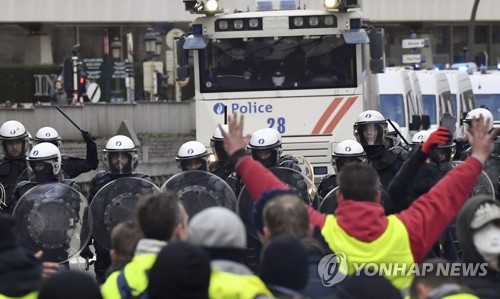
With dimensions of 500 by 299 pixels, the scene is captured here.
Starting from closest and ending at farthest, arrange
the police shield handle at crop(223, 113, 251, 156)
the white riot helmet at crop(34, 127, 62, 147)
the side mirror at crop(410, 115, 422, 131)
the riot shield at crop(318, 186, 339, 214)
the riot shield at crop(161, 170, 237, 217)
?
the police shield handle at crop(223, 113, 251, 156) → the riot shield at crop(318, 186, 339, 214) → the riot shield at crop(161, 170, 237, 217) → the white riot helmet at crop(34, 127, 62, 147) → the side mirror at crop(410, 115, 422, 131)

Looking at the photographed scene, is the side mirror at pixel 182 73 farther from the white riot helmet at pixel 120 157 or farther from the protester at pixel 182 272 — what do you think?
the protester at pixel 182 272

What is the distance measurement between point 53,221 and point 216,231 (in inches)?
201

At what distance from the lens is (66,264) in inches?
437

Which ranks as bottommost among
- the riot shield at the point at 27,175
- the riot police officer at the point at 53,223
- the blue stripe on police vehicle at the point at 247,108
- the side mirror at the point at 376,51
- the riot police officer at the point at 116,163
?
the riot police officer at the point at 53,223

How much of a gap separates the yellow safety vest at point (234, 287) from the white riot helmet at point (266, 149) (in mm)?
6831

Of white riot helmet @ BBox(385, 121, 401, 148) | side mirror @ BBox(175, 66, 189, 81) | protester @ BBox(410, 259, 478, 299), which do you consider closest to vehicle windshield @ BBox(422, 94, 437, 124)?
side mirror @ BBox(175, 66, 189, 81)

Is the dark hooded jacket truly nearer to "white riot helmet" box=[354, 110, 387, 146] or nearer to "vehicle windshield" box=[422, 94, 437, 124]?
"white riot helmet" box=[354, 110, 387, 146]

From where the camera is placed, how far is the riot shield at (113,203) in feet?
37.4

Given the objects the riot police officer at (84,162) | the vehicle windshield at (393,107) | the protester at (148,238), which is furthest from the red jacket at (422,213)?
the vehicle windshield at (393,107)

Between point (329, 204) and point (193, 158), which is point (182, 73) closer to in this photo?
point (193, 158)

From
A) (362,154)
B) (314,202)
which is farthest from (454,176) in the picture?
(362,154)

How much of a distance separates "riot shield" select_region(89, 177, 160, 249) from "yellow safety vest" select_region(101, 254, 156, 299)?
14.9 feet

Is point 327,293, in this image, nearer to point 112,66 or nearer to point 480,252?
point 480,252

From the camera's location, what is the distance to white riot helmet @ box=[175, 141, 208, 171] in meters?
12.7
